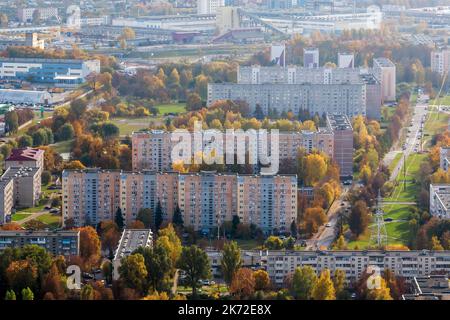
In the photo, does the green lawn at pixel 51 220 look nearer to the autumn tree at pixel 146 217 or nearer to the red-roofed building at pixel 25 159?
the autumn tree at pixel 146 217

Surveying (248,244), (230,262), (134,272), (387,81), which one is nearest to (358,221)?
(248,244)

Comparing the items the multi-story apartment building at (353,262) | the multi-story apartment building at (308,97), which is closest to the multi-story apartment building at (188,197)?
the multi-story apartment building at (353,262)

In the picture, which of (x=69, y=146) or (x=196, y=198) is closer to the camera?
(x=196, y=198)

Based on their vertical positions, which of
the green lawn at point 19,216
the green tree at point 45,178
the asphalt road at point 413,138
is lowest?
the asphalt road at point 413,138

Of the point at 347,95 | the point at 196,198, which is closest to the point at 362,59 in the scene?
the point at 347,95

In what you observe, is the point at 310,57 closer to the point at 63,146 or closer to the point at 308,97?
the point at 308,97

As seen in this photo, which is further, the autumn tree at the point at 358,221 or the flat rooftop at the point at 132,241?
the autumn tree at the point at 358,221
